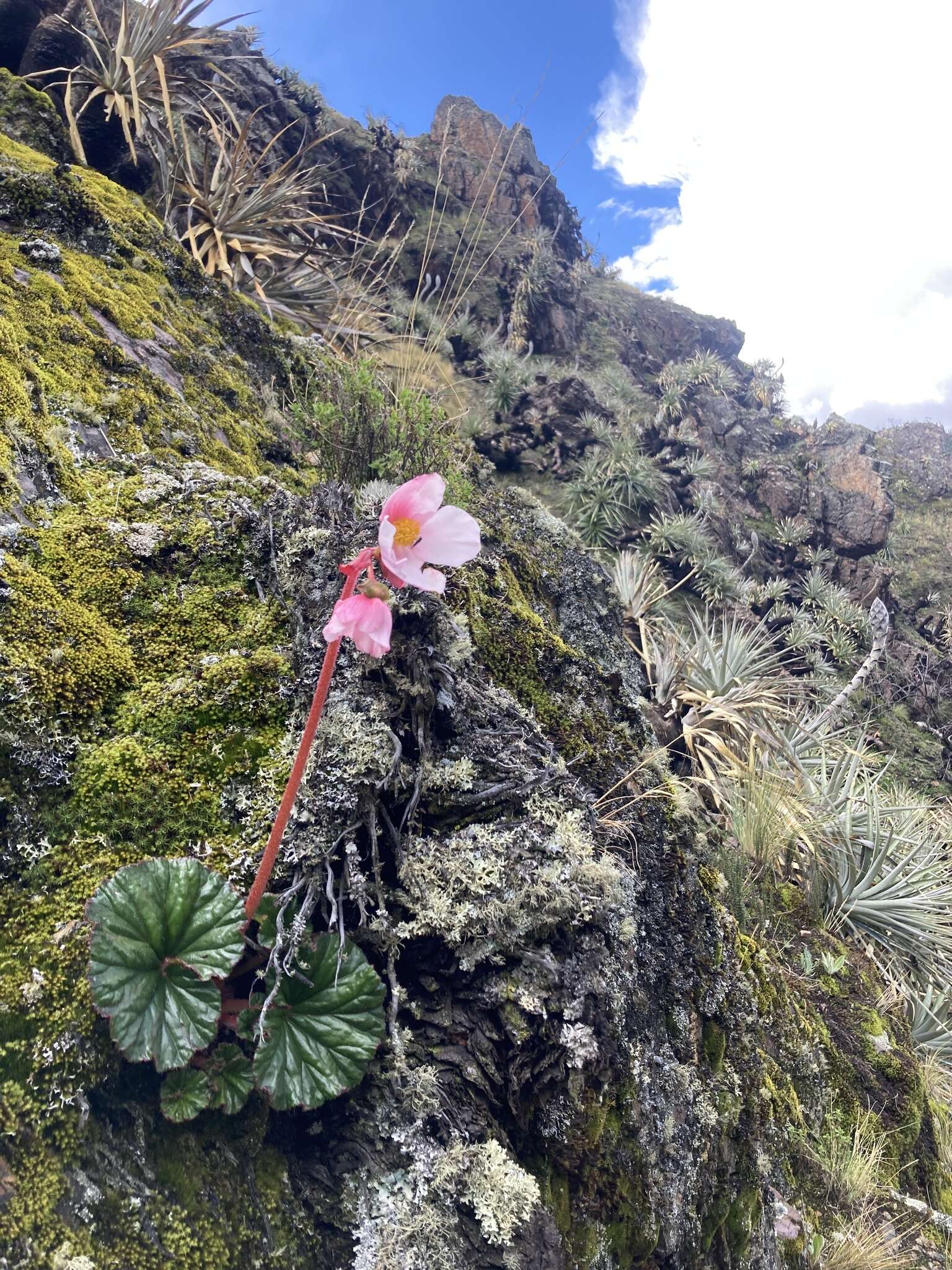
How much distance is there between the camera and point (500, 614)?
241 centimetres

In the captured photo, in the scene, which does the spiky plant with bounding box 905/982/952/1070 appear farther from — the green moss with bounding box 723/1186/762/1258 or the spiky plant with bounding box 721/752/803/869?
the green moss with bounding box 723/1186/762/1258

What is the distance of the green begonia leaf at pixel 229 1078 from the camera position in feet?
3.67

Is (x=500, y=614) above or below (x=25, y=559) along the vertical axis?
above

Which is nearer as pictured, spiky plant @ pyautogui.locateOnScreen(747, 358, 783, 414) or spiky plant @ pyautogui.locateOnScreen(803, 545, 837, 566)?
spiky plant @ pyautogui.locateOnScreen(803, 545, 837, 566)

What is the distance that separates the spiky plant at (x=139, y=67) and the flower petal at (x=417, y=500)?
4.00 metres

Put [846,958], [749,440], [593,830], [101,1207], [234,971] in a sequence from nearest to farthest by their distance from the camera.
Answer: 1. [101,1207]
2. [234,971]
3. [593,830]
4. [846,958]
5. [749,440]

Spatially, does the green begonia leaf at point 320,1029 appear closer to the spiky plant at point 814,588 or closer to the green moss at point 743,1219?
the green moss at point 743,1219

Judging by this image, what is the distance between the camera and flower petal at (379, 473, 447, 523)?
112 cm

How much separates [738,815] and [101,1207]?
12.4 feet

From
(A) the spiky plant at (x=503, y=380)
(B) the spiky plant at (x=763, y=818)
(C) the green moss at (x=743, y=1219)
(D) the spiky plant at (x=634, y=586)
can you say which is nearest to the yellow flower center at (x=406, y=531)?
(C) the green moss at (x=743, y=1219)

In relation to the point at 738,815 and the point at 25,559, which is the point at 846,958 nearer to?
the point at 738,815

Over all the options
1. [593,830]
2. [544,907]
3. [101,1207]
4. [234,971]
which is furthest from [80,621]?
[593,830]

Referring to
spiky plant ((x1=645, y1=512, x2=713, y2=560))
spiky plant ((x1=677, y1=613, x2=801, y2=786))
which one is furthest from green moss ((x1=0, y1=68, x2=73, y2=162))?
spiky plant ((x1=645, y1=512, x2=713, y2=560))

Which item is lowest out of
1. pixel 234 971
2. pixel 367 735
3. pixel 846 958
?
pixel 846 958
